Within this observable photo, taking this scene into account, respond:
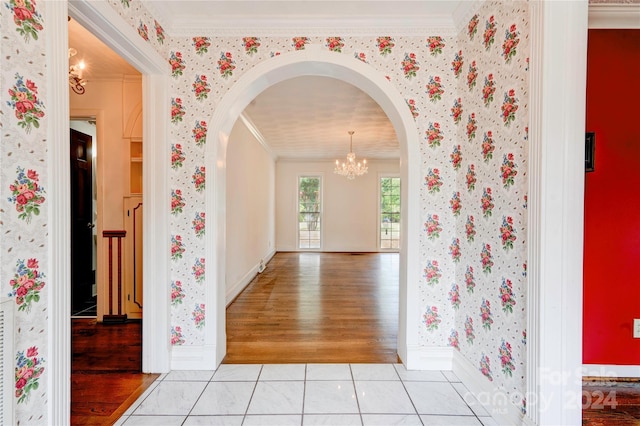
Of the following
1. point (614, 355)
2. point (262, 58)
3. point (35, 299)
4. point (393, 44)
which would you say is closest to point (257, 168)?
point (262, 58)

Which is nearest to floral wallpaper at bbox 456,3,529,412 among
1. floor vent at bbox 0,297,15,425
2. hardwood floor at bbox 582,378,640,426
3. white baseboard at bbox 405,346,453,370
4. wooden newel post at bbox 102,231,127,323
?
white baseboard at bbox 405,346,453,370

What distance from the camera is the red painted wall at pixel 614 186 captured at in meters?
1.97

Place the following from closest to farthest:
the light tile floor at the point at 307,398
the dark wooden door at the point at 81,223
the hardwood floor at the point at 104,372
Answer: the light tile floor at the point at 307,398
the hardwood floor at the point at 104,372
the dark wooden door at the point at 81,223

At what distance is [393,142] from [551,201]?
16.5 ft

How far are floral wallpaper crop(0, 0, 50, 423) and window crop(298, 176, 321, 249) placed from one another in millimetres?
7142

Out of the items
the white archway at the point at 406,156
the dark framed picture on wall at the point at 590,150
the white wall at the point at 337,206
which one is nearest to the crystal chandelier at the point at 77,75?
the white archway at the point at 406,156

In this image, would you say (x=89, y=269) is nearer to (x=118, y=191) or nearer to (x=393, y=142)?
(x=118, y=191)

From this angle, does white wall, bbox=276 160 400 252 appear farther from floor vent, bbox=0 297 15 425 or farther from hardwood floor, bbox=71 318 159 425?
floor vent, bbox=0 297 15 425

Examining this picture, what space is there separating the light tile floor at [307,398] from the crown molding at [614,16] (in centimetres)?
251

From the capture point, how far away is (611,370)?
2.02 m

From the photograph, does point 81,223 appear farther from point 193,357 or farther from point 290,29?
point 290,29

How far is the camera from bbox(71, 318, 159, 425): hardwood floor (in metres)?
1.75

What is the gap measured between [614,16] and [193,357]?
12.0 ft

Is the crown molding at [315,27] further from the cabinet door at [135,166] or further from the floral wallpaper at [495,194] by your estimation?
the cabinet door at [135,166]
